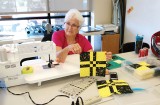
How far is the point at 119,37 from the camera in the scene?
347cm

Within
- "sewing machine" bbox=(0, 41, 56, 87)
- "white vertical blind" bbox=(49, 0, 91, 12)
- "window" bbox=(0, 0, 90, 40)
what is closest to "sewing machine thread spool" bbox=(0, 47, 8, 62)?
"sewing machine" bbox=(0, 41, 56, 87)

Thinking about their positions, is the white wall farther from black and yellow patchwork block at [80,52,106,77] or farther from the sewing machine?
the sewing machine

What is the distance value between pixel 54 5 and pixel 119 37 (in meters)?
1.48

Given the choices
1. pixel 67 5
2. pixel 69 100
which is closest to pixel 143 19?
pixel 67 5

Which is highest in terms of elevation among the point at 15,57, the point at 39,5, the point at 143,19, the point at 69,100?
the point at 39,5

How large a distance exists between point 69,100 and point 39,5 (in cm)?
267

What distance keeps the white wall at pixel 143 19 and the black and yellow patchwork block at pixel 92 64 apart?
74.8 inches

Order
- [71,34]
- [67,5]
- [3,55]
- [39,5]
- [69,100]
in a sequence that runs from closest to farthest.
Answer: [69,100] < [3,55] < [71,34] < [39,5] < [67,5]

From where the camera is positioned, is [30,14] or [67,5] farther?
[67,5]

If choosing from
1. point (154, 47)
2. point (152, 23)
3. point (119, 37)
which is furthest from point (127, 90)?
point (119, 37)

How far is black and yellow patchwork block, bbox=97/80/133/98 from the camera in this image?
1.04 m

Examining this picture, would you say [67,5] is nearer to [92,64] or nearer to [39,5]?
[39,5]

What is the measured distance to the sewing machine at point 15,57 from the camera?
3.59 ft

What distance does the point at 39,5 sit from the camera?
3.25 m
